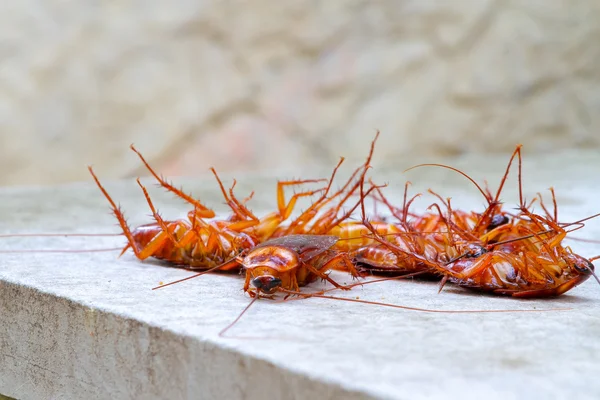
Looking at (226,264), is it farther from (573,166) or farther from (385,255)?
(573,166)

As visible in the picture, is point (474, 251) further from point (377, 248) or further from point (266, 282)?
point (266, 282)

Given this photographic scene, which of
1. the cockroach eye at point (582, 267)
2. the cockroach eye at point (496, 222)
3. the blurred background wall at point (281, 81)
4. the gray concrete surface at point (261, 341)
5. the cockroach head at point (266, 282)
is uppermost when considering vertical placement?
the blurred background wall at point (281, 81)

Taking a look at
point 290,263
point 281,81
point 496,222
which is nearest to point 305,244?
point 290,263

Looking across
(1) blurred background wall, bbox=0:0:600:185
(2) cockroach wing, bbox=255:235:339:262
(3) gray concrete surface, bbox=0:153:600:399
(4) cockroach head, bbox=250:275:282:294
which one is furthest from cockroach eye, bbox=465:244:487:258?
(1) blurred background wall, bbox=0:0:600:185

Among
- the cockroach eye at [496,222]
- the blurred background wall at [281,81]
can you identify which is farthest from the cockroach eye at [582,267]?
the blurred background wall at [281,81]

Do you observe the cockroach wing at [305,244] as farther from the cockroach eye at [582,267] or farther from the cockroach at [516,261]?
the cockroach eye at [582,267]
